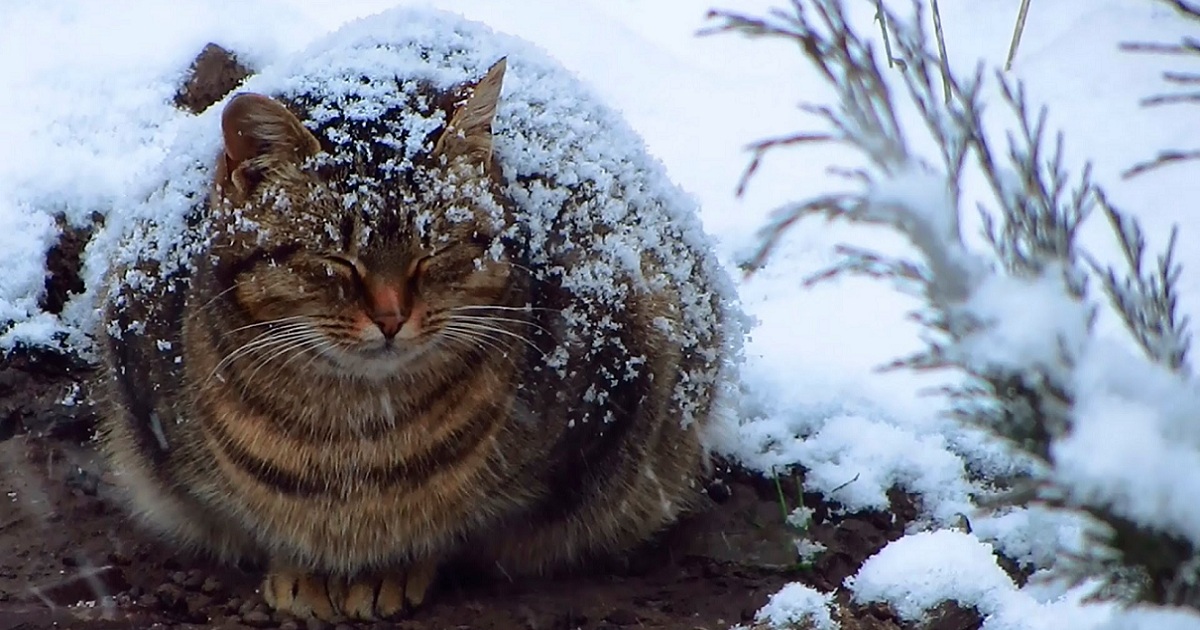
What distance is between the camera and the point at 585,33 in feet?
13.2

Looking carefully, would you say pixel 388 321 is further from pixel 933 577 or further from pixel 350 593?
pixel 933 577

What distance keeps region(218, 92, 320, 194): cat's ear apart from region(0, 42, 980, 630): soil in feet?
2.46

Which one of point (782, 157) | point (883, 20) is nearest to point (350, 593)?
point (883, 20)

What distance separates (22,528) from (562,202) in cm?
117

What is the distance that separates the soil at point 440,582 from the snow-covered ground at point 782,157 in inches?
3.0

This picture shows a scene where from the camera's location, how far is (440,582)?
7.97ft

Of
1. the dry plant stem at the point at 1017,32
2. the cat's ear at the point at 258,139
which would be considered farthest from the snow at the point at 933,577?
the dry plant stem at the point at 1017,32

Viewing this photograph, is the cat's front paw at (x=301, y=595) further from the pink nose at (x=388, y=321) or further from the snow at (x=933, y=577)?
the snow at (x=933, y=577)

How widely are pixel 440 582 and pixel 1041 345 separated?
1629mm

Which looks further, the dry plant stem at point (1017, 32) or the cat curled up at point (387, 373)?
the dry plant stem at point (1017, 32)

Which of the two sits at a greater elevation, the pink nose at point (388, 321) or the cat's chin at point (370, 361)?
the pink nose at point (388, 321)

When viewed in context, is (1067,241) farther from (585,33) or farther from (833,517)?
(585,33)

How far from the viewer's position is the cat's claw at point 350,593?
7.64ft

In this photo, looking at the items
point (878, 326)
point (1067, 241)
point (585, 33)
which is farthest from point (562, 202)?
point (585, 33)
